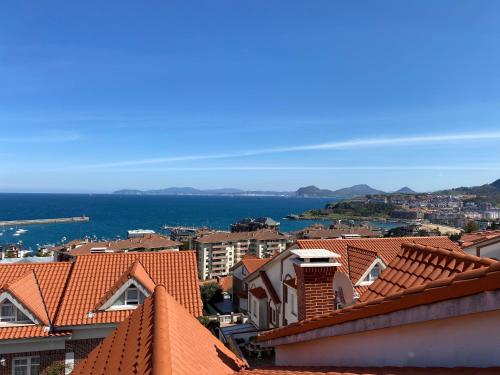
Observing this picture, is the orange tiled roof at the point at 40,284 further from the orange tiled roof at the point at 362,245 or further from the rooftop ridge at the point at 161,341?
the orange tiled roof at the point at 362,245

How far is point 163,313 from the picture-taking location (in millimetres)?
6820

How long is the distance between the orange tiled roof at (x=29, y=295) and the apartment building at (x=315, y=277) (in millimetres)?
9115

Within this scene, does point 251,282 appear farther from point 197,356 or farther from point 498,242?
point 197,356

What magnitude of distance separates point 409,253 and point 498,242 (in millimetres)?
12168

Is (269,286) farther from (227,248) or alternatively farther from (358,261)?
(227,248)

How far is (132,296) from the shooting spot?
580 inches

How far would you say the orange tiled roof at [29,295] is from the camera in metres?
13.5

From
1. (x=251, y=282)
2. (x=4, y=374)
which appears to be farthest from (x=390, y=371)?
(x=251, y=282)

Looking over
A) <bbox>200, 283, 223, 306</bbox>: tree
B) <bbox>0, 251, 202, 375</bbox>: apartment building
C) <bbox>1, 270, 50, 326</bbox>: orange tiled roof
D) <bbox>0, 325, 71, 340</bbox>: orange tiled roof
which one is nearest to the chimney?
<bbox>0, 251, 202, 375</bbox>: apartment building

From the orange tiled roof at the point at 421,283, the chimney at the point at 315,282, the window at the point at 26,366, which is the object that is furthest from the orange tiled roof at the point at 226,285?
the orange tiled roof at the point at 421,283

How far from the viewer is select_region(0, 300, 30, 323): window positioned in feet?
44.1

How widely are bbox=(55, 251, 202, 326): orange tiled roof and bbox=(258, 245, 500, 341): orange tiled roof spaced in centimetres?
825

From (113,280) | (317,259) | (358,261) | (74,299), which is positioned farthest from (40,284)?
(358,261)

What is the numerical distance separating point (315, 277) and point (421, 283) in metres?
2.80
